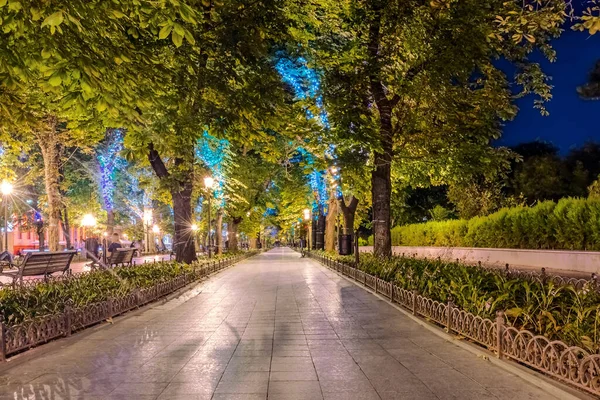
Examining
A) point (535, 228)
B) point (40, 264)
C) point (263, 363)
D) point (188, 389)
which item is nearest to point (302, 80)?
point (535, 228)

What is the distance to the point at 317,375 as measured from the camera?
20.1 feet

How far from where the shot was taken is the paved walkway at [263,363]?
18.0 ft

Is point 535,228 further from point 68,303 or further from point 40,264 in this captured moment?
point 40,264

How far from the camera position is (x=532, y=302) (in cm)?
712

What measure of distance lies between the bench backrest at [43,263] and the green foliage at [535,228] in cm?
1847

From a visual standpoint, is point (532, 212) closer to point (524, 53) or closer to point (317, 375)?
point (524, 53)

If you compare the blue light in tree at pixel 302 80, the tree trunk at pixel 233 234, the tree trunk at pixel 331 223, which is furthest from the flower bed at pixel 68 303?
the tree trunk at pixel 233 234

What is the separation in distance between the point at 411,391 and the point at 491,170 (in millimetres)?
16330

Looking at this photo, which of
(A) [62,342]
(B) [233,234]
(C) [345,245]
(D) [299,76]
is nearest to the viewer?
(A) [62,342]

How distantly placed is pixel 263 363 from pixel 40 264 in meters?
11.2

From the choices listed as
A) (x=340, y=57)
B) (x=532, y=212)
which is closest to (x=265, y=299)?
(x=340, y=57)

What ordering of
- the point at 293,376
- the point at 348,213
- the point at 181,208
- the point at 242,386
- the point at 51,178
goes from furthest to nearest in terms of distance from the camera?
the point at 348,213, the point at 51,178, the point at 181,208, the point at 293,376, the point at 242,386

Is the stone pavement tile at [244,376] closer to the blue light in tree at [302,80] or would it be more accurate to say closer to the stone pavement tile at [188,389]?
the stone pavement tile at [188,389]

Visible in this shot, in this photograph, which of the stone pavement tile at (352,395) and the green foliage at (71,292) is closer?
the stone pavement tile at (352,395)
